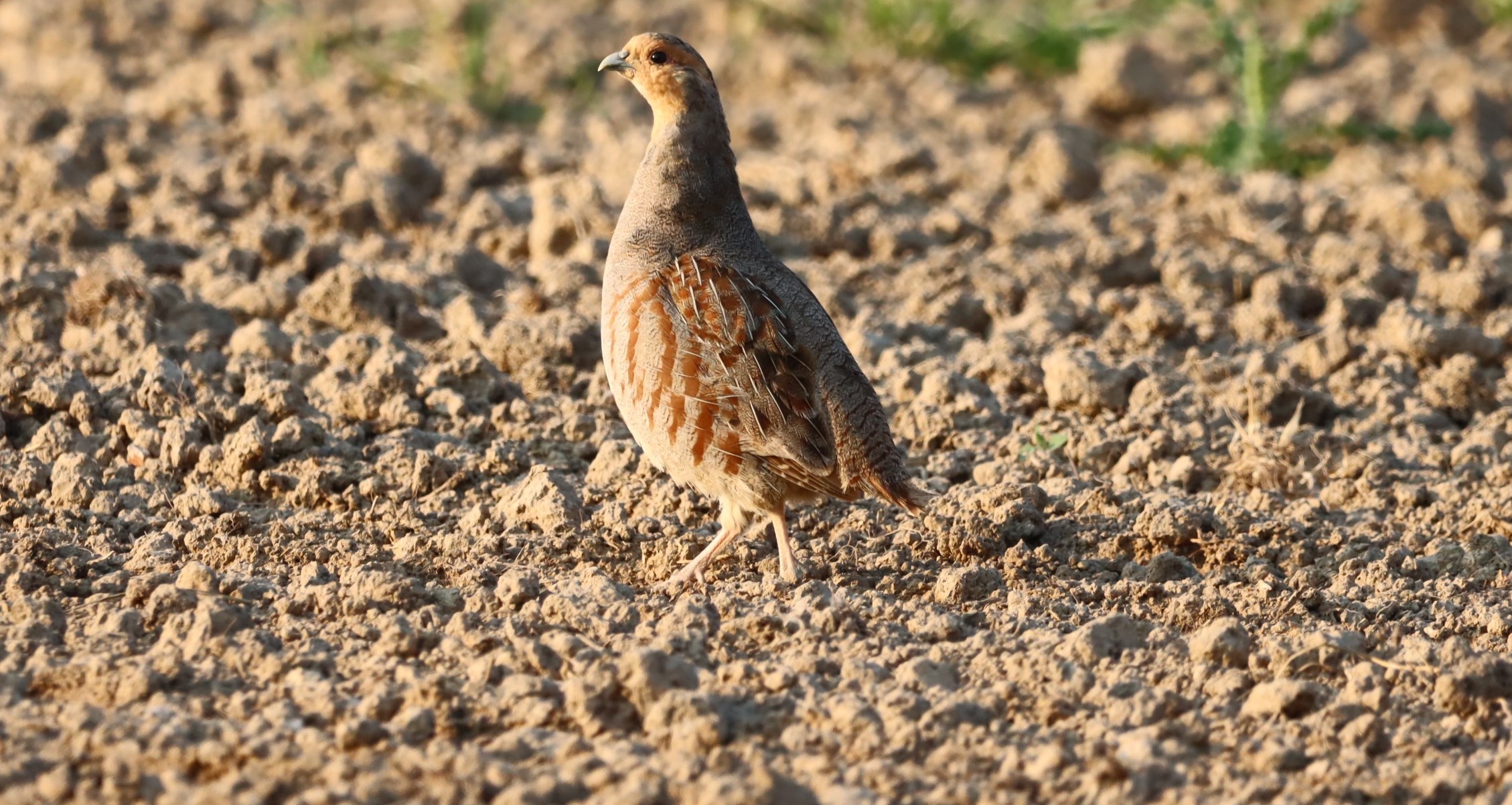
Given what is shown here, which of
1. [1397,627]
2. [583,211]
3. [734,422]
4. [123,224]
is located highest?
[123,224]

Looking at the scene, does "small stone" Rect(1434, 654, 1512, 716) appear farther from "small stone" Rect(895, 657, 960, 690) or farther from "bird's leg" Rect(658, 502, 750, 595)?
"bird's leg" Rect(658, 502, 750, 595)

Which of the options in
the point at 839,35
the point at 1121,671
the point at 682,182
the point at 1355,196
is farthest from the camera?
the point at 839,35

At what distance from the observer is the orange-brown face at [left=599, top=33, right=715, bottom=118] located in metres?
4.69

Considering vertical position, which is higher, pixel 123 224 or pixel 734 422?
pixel 123 224

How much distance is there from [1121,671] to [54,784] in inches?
84.3

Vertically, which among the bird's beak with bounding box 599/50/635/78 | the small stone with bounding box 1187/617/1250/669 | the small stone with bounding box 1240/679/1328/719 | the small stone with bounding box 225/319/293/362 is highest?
the bird's beak with bounding box 599/50/635/78

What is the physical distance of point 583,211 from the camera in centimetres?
689

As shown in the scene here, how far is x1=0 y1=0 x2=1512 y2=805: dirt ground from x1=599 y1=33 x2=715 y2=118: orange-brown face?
1008 mm

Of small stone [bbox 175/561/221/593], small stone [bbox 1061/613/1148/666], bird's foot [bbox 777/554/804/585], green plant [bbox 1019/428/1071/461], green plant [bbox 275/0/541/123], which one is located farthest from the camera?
green plant [bbox 275/0/541/123]

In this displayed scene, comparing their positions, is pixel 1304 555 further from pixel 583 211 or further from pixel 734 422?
pixel 583 211

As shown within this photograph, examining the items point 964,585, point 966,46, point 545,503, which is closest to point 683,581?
point 545,503

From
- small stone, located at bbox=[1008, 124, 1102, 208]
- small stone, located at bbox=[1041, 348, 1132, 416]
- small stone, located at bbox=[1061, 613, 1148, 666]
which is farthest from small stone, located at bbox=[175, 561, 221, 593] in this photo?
small stone, located at bbox=[1008, 124, 1102, 208]

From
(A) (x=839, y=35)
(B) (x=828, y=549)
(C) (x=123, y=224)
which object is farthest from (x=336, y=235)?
(A) (x=839, y=35)

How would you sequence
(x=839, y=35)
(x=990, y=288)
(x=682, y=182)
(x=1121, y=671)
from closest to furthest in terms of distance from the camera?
(x=1121, y=671) → (x=682, y=182) → (x=990, y=288) → (x=839, y=35)
